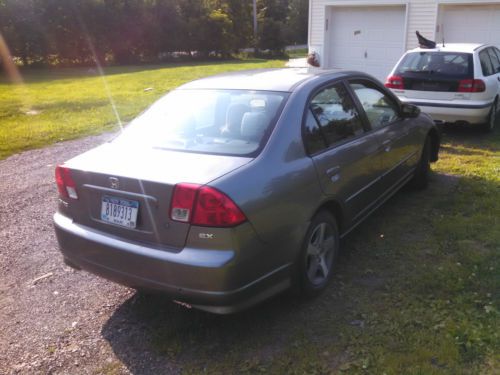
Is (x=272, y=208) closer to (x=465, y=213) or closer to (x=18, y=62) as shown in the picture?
(x=465, y=213)

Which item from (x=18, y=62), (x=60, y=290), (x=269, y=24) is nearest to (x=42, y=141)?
(x=60, y=290)

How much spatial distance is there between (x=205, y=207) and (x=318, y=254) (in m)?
1.20

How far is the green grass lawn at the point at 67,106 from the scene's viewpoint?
32.1 ft

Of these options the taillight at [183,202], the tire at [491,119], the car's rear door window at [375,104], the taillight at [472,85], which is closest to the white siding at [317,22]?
the tire at [491,119]

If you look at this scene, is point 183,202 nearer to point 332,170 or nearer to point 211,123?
point 211,123

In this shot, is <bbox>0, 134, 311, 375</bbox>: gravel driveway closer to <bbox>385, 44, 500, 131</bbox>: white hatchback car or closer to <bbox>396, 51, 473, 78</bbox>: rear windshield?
<bbox>385, 44, 500, 131</bbox>: white hatchback car

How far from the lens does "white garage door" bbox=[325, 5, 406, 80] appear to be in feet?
48.0

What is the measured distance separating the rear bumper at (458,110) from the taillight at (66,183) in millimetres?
6621

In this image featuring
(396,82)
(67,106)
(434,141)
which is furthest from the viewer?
(67,106)

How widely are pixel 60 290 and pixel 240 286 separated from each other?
1.76m

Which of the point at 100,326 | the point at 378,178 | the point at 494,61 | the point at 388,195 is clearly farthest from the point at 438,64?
the point at 100,326

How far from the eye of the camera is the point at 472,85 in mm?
8180

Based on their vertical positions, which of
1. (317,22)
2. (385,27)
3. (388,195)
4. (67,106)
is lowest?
(67,106)

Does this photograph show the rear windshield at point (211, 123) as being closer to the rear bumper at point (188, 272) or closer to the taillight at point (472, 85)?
the rear bumper at point (188, 272)
